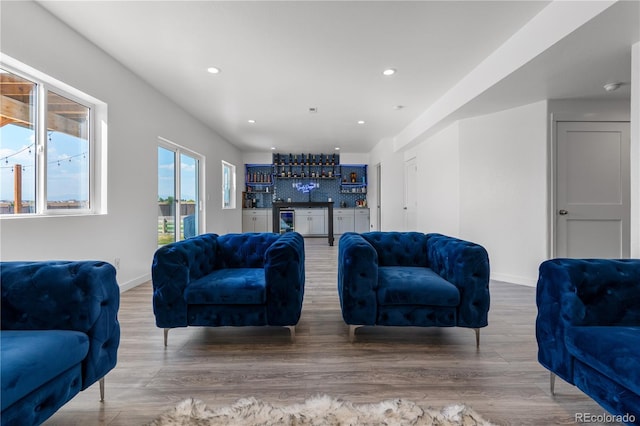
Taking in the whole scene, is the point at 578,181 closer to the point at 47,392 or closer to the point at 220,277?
the point at 220,277

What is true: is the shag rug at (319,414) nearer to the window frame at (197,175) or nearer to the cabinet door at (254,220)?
the window frame at (197,175)

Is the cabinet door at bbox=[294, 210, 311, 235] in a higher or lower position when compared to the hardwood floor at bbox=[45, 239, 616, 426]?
higher

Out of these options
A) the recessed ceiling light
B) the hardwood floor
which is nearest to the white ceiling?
the recessed ceiling light

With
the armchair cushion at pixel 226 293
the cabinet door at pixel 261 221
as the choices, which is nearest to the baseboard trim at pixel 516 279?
the armchair cushion at pixel 226 293

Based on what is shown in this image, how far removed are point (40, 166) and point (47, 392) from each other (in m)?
2.19

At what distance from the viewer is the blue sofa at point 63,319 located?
1135 mm

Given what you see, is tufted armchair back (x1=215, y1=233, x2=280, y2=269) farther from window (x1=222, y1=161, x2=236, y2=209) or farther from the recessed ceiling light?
window (x1=222, y1=161, x2=236, y2=209)

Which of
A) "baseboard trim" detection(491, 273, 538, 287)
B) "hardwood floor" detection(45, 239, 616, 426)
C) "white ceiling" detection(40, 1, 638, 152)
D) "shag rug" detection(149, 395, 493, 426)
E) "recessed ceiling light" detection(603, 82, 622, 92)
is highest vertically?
"white ceiling" detection(40, 1, 638, 152)

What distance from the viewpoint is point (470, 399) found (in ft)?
4.85

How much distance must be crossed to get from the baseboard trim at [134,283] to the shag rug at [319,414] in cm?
241

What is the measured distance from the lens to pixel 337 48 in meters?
2.87

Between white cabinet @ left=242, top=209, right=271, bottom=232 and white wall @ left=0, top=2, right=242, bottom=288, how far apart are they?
12.6 ft

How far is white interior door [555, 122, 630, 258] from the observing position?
3527mm

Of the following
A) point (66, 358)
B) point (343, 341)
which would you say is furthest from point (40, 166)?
point (343, 341)
